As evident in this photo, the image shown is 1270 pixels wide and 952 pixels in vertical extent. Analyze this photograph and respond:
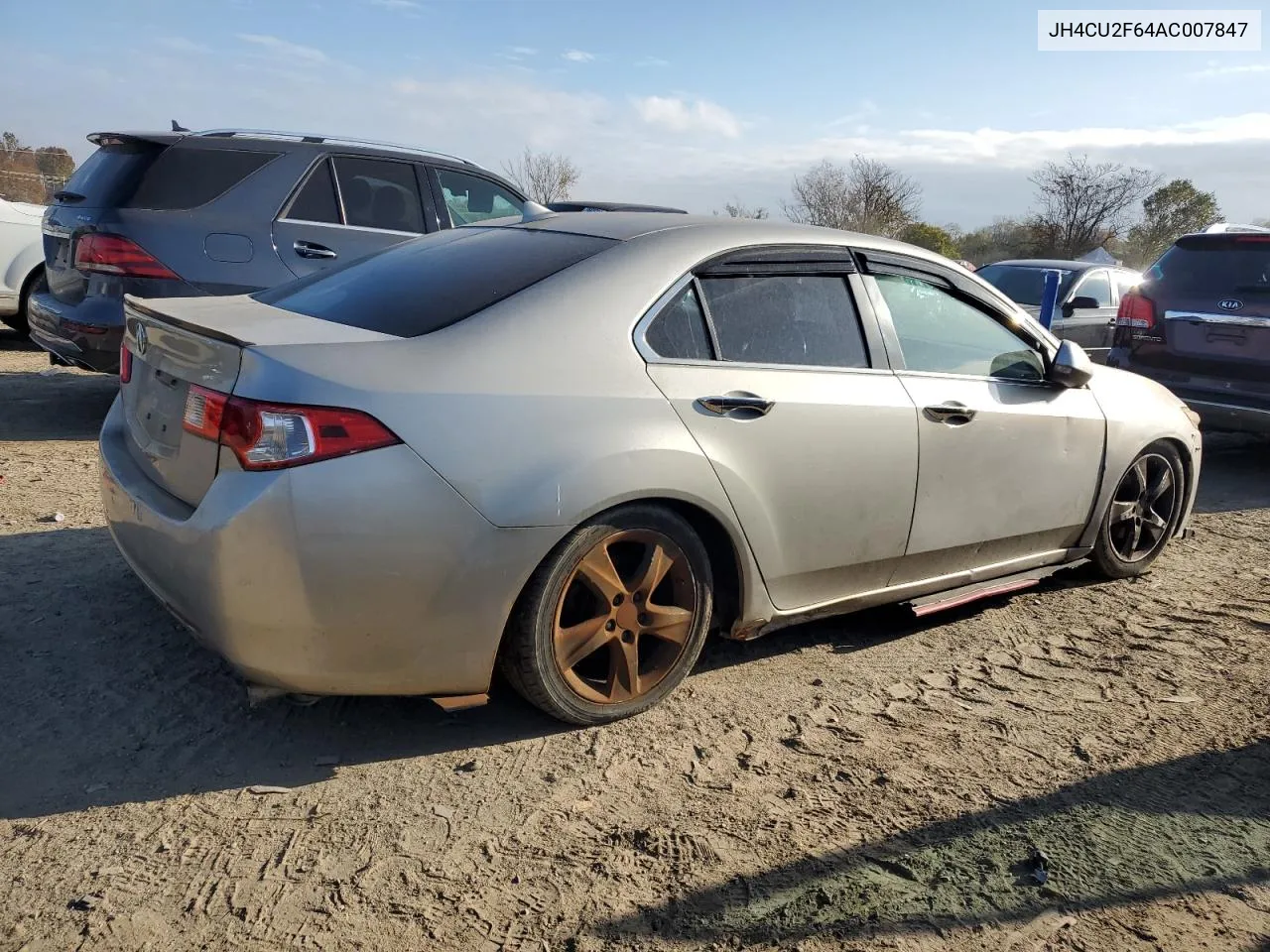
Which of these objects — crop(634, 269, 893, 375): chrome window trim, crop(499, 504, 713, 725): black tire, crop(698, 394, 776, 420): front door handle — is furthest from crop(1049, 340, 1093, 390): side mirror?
crop(499, 504, 713, 725): black tire

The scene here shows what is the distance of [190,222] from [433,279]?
3.63 m

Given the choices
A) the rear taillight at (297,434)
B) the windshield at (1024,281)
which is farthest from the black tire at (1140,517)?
the windshield at (1024,281)

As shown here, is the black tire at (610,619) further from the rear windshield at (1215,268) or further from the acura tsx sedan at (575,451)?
the rear windshield at (1215,268)

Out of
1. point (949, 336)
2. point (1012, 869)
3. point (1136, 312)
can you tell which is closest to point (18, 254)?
point (949, 336)

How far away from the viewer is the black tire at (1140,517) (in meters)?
4.77

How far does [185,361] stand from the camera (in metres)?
3.00

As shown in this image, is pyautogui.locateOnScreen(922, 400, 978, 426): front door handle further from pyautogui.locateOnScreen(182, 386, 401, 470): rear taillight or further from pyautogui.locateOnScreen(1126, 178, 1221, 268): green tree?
pyautogui.locateOnScreen(1126, 178, 1221, 268): green tree

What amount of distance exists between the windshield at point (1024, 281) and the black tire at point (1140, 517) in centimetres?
618

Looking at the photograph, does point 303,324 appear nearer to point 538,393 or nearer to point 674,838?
point 538,393

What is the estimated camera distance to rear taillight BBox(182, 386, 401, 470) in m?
2.65

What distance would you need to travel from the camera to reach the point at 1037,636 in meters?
4.23

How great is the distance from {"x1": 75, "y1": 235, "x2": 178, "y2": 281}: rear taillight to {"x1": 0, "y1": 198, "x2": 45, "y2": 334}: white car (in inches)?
132

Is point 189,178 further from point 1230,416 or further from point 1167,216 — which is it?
point 1167,216

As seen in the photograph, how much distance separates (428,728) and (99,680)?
111 cm
